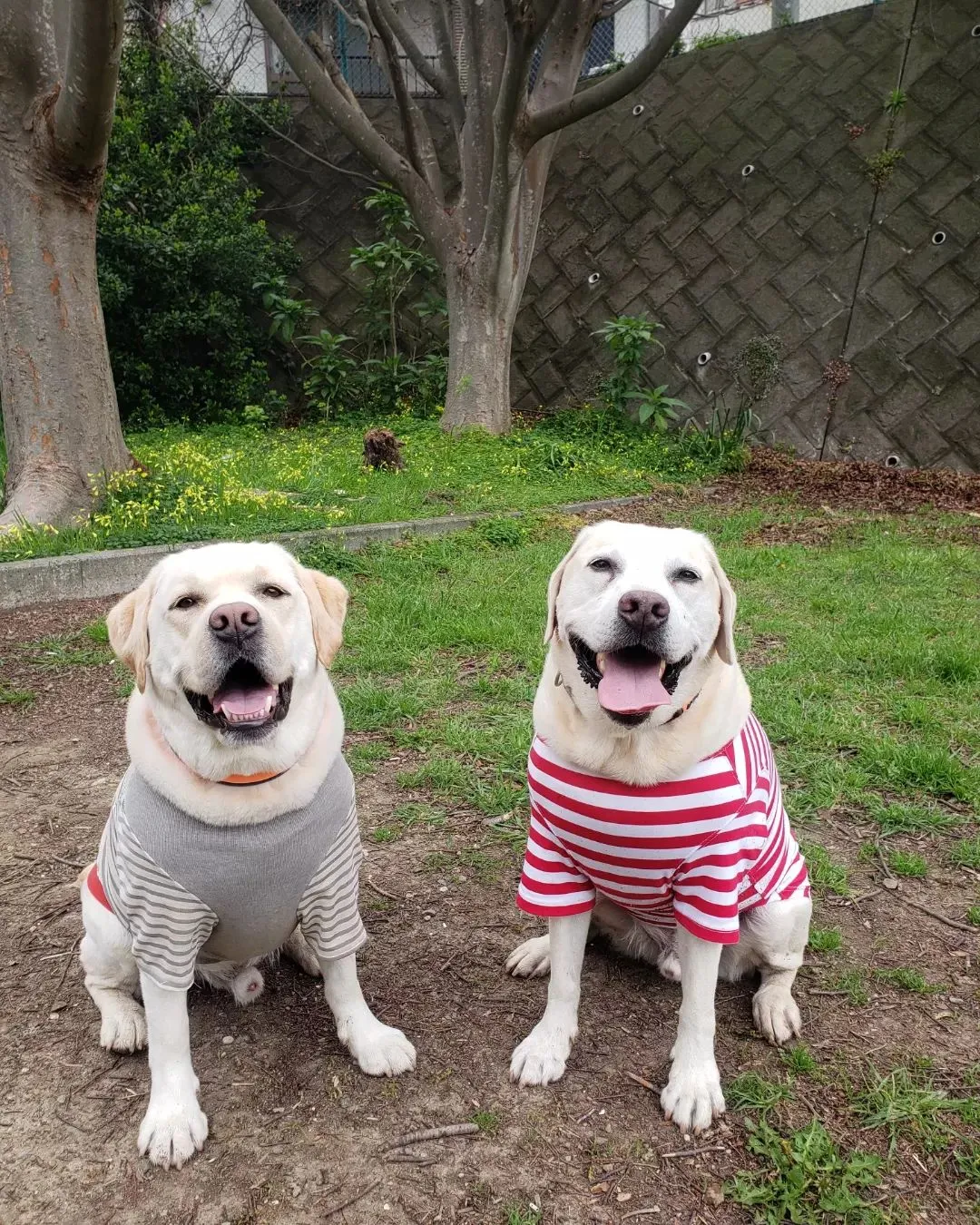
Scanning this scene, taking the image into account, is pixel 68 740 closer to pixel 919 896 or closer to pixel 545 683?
pixel 545 683

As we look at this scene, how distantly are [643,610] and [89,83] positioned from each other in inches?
198

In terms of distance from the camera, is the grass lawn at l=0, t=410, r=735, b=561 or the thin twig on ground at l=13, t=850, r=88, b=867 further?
the grass lawn at l=0, t=410, r=735, b=561

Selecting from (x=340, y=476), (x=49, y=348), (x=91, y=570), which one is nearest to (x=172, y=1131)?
(x=91, y=570)

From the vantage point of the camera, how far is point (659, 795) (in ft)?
6.27

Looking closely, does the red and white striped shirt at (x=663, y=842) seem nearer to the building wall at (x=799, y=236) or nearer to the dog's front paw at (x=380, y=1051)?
the dog's front paw at (x=380, y=1051)

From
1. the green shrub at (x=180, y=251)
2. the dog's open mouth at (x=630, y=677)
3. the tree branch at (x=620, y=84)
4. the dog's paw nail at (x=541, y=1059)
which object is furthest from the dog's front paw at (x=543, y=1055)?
the green shrub at (x=180, y=251)

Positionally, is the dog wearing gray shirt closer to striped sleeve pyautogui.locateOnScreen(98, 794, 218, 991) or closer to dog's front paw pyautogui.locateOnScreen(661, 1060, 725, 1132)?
striped sleeve pyautogui.locateOnScreen(98, 794, 218, 991)

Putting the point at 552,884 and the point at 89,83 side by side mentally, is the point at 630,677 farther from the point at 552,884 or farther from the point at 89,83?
the point at 89,83

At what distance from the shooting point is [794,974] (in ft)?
7.52

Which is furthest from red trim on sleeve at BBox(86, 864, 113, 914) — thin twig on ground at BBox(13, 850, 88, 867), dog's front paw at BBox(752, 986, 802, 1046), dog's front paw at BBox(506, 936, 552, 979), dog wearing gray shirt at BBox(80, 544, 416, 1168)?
dog's front paw at BBox(752, 986, 802, 1046)

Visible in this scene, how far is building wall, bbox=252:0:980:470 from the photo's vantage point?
8.51 m

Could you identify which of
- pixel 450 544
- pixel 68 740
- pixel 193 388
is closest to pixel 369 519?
pixel 450 544

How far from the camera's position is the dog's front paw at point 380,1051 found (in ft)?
6.80

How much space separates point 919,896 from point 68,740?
322 cm
